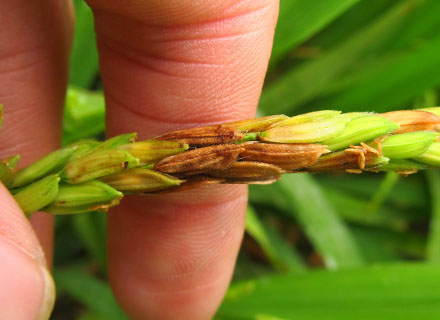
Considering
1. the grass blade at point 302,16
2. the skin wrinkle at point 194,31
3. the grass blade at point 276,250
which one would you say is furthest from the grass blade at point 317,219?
the skin wrinkle at point 194,31

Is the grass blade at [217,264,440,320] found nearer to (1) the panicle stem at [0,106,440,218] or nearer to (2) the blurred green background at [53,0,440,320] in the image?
(2) the blurred green background at [53,0,440,320]

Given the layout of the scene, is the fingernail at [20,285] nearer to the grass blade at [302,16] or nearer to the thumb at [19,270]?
the thumb at [19,270]

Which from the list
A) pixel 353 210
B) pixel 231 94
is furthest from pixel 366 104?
pixel 231 94

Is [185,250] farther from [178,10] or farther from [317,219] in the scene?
[178,10]

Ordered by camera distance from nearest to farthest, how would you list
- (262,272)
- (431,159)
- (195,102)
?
(431,159)
(195,102)
(262,272)

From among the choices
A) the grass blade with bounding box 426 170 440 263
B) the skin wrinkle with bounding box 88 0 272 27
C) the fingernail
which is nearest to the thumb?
the fingernail

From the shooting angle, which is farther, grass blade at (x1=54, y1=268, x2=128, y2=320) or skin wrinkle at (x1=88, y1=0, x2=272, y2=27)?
grass blade at (x1=54, y1=268, x2=128, y2=320)

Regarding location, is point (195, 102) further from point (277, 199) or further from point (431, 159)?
point (277, 199)
